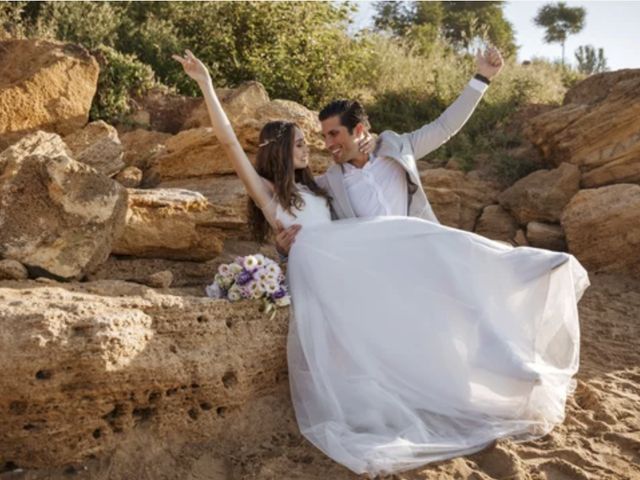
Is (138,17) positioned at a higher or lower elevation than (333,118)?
higher

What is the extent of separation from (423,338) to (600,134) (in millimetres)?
5184

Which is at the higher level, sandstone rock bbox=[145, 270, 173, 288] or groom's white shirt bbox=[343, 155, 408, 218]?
groom's white shirt bbox=[343, 155, 408, 218]

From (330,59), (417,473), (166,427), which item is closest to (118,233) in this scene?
(166,427)

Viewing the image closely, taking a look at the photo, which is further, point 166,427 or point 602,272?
point 602,272

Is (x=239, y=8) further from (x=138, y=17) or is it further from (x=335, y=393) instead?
(x=335, y=393)

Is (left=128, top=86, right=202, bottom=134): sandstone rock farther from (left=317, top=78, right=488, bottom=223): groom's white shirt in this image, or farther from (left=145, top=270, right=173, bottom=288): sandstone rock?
(left=145, top=270, right=173, bottom=288): sandstone rock

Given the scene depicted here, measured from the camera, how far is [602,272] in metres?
7.48

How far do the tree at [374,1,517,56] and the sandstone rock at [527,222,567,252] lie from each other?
9247 millimetres

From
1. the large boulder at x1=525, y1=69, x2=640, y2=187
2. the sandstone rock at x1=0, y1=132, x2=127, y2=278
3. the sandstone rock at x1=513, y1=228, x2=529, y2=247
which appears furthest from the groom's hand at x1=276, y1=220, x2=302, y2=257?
the large boulder at x1=525, y1=69, x2=640, y2=187

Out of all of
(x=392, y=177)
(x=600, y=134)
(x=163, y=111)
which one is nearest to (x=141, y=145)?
(x=163, y=111)

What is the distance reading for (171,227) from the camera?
525cm

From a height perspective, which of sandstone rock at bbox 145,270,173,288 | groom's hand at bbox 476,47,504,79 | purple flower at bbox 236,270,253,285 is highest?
groom's hand at bbox 476,47,504,79

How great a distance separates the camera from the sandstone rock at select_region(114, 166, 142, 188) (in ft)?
21.6

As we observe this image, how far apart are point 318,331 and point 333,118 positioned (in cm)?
186
